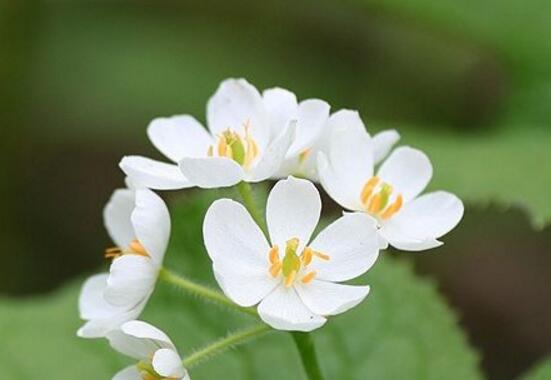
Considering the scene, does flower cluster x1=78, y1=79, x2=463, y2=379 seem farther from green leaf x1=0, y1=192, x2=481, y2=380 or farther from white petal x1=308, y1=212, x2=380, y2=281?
green leaf x1=0, y1=192, x2=481, y2=380

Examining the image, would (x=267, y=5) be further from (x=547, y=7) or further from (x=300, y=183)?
(x=300, y=183)

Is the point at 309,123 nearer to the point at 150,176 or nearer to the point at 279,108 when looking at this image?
the point at 279,108

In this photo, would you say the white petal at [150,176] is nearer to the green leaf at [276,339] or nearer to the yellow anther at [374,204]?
A: the yellow anther at [374,204]

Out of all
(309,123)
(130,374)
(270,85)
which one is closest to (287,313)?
(130,374)

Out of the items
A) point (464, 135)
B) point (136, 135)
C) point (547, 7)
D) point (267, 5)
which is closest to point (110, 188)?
point (136, 135)

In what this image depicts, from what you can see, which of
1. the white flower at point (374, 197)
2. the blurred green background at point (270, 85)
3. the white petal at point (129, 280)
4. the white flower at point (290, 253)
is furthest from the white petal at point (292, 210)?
the blurred green background at point (270, 85)

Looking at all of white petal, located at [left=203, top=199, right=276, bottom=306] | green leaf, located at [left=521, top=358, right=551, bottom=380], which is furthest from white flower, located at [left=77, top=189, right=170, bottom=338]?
green leaf, located at [left=521, top=358, right=551, bottom=380]
